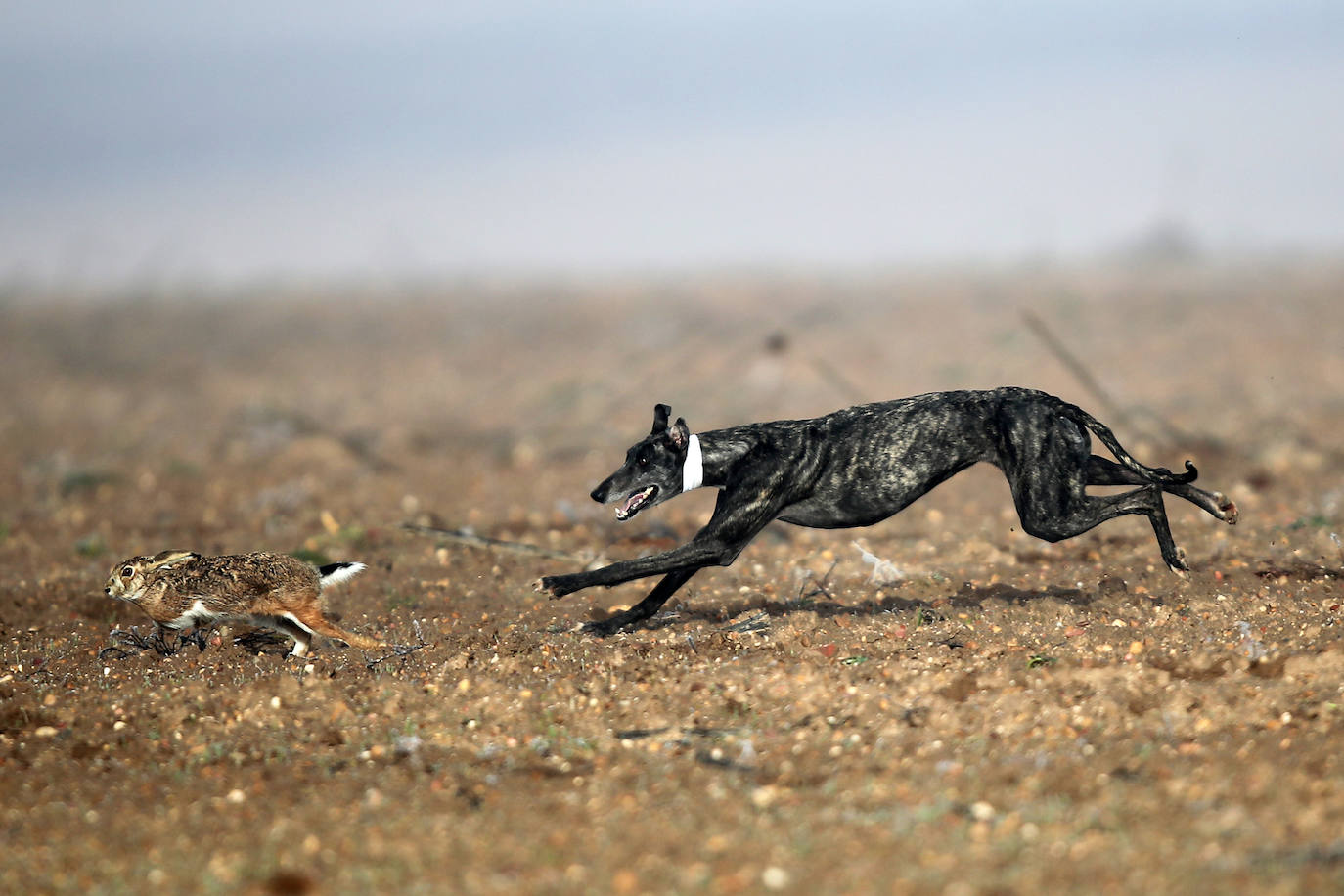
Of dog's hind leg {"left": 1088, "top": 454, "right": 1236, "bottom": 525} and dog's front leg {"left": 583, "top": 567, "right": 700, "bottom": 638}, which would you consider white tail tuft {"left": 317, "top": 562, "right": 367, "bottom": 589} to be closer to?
dog's front leg {"left": 583, "top": 567, "right": 700, "bottom": 638}

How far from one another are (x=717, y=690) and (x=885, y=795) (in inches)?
60.9

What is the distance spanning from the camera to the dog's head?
711cm

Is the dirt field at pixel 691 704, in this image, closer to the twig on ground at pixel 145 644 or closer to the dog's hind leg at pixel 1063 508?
the twig on ground at pixel 145 644

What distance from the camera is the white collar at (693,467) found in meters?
7.12

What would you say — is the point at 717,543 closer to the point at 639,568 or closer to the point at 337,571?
the point at 639,568

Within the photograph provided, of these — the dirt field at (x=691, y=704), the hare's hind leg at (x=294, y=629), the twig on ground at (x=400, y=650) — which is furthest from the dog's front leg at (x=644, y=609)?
the hare's hind leg at (x=294, y=629)

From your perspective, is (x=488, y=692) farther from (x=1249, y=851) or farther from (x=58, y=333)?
(x=58, y=333)

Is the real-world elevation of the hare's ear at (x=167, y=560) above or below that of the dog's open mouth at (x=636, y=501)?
below

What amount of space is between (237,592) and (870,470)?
3937mm

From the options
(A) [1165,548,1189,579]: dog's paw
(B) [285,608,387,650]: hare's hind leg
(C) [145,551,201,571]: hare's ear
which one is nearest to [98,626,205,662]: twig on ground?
(C) [145,551,201,571]: hare's ear

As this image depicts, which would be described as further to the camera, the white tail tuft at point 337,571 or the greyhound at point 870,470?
the white tail tuft at point 337,571

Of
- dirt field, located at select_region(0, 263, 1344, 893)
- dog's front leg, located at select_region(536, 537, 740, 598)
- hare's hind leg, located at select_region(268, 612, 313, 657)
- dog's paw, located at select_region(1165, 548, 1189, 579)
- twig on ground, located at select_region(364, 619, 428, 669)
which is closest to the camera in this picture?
dirt field, located at select_region(0, 263, 1344, 893)

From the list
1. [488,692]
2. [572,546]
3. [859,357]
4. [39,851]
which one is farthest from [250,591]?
[859,357]

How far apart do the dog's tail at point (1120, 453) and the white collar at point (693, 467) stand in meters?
2.27
